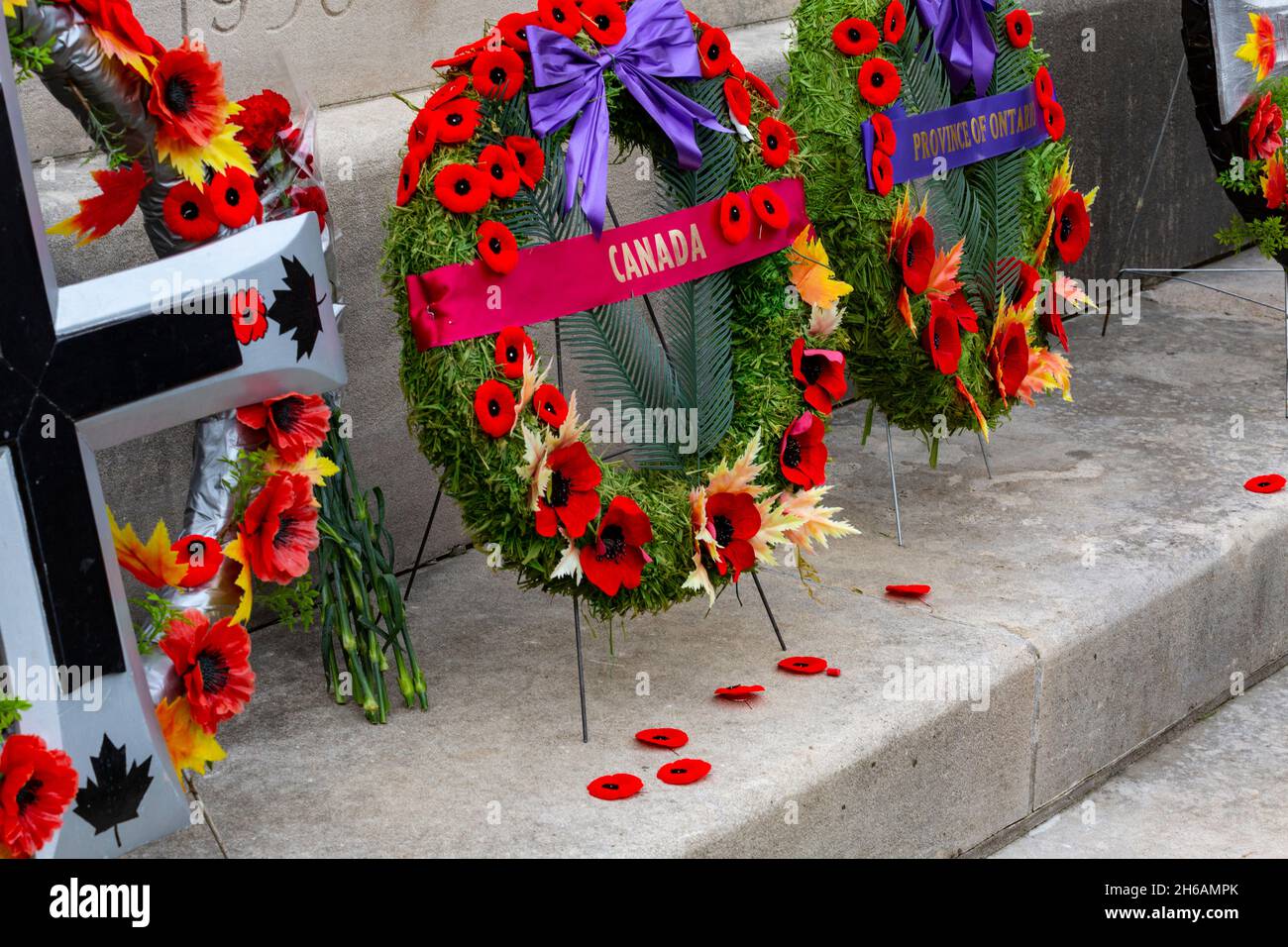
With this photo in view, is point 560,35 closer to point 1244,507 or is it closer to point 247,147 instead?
point 247,147

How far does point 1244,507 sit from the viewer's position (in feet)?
14.0

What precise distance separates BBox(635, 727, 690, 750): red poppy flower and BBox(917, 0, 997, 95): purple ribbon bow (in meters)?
1.91

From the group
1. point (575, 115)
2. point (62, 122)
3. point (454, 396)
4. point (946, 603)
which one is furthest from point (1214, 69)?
point (62, 122)

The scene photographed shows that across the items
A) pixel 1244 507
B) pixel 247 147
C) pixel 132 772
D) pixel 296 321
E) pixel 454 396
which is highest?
pixel 247 147

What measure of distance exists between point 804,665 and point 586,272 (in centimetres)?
95

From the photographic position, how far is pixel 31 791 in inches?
93.0

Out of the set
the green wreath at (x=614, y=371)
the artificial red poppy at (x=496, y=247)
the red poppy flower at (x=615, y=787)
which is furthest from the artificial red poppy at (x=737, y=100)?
the red poppy flower at (x=615, y=787)

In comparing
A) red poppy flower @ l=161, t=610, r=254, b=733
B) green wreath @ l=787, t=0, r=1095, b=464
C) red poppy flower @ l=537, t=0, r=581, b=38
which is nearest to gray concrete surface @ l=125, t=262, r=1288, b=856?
red poppy flower @ l=161, t=610, r=254, b=733

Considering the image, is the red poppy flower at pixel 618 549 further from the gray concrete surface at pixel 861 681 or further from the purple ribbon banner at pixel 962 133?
the purple ribbon banner at pixel 962 133

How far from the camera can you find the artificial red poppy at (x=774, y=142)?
3.43 meters

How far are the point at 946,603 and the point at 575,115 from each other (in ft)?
4.74

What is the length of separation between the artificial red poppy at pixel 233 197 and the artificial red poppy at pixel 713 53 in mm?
961

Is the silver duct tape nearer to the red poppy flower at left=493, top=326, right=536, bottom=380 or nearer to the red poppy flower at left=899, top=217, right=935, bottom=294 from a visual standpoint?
the red poppy flower at left=899, top=217, right=935, bottom=294

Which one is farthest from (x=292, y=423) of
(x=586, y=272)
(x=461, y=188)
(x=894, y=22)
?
(x=894, y=22)
